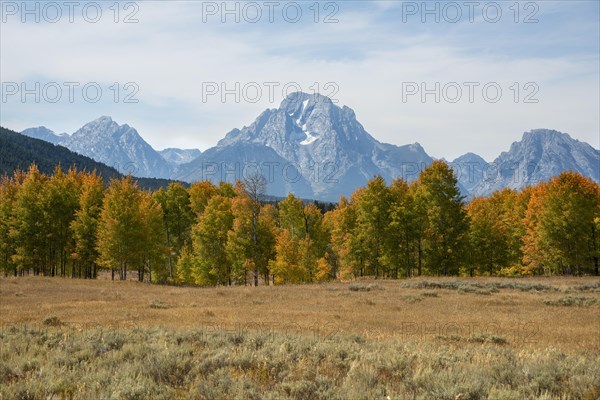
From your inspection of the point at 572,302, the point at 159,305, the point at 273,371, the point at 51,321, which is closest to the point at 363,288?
the point at 572,302

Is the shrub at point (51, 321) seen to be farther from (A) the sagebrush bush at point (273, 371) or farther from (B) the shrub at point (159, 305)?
(B) the shrub at point (159, 305)

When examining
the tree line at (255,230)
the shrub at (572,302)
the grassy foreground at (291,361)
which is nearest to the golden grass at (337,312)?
the grassy foreground at (291,361)

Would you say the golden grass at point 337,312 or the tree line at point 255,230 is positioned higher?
the tree line at point 255,230

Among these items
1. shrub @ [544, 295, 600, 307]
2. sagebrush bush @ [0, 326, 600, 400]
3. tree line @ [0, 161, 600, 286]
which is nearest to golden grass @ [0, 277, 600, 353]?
shrub @ [544, 295, 600, 307]

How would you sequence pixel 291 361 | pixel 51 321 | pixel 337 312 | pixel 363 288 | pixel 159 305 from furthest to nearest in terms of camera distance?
pixel 363 288, pixel 159 305, pixel 337 312, pixel 51 321, pixel 291 361

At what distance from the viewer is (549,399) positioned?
22.4 feet

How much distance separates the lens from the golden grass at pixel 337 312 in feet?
55.4

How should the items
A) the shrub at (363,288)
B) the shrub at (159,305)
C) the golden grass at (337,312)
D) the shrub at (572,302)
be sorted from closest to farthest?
the golden grass at (337,312)
the shrub at (159,305)
the shrub at (572,302)
the shrub at (363,288)

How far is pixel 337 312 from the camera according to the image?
23.9 meters

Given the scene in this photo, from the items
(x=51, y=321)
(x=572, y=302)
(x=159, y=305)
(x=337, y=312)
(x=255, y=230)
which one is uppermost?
(x=255, y=230)

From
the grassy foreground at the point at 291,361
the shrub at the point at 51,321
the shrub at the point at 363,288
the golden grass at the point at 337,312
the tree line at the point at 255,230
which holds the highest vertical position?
the tree line at the point at 255,230

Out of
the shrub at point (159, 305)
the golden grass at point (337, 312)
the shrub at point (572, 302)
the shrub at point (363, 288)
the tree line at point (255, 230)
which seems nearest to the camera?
the golden grass at point (337, 312)

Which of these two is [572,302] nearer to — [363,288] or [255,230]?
[363,288]

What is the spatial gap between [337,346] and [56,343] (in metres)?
6.83
